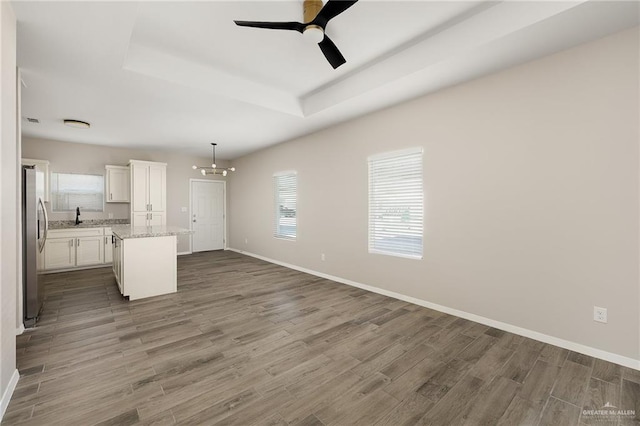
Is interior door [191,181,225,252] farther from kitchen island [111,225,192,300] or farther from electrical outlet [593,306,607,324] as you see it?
electrical outlet [593,306,607,324]

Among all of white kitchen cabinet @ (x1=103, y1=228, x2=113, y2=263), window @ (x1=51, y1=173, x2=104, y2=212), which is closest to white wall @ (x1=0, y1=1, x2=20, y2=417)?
white kitchen cabinet @ (x1=103, y1=228, x2=113, y2=263)

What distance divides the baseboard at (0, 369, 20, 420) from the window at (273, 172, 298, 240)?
14.2 feet

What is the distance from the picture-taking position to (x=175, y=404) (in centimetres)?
186

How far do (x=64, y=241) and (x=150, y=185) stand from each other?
1.96 meters

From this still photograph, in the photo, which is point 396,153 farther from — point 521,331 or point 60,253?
point 60,253

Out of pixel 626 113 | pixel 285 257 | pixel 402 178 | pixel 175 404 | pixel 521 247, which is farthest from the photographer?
pixel 285 257

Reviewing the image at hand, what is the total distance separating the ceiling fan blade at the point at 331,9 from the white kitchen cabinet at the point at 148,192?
6028 mm

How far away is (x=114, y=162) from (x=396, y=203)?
6729mm

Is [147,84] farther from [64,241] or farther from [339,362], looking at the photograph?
[64,241]

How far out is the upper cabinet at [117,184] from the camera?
21.1 ft

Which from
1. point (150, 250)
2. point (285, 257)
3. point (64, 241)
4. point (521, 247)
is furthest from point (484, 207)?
point (64, 241)

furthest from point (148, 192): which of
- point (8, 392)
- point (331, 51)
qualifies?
point (331, 51)

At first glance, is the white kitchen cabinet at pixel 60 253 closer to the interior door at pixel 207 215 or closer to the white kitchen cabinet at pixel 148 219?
the white kitchen cabinet at pixel 148 219

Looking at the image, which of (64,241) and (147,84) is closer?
(147,84)
